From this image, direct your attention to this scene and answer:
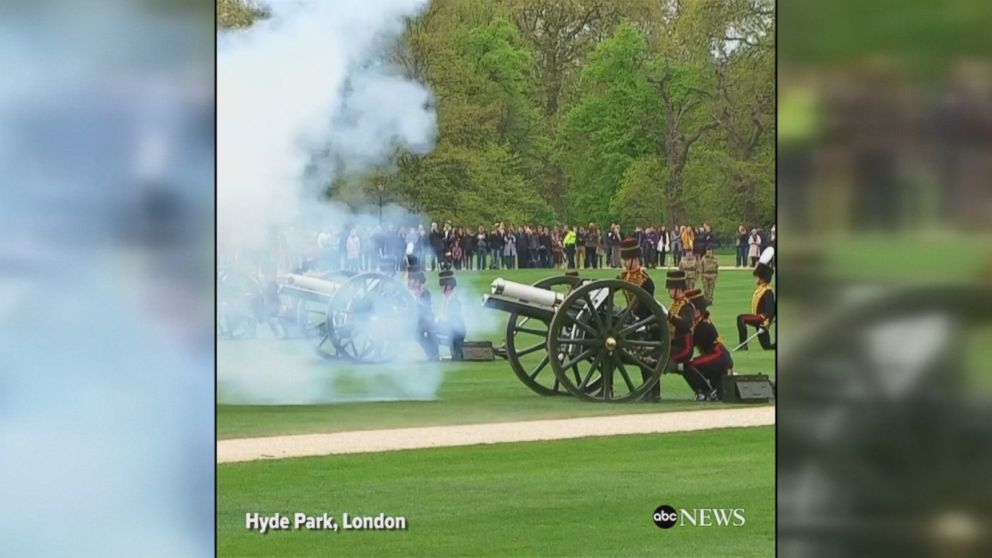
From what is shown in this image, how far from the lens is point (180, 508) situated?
19.4 feet

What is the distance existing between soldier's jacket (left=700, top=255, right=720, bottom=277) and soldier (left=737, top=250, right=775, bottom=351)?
19 centimetres

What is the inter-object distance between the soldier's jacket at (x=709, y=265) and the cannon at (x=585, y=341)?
0.28 m

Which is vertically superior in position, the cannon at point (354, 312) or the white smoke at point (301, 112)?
the white smoke at point (301, 112)

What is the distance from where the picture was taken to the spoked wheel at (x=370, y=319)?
5.71 m

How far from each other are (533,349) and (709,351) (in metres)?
0.85

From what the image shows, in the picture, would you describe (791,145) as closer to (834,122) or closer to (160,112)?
(834,122)

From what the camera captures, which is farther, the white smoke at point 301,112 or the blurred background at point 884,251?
the white smoke at point 301,112

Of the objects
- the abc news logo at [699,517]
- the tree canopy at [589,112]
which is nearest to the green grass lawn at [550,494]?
the abc news logo at [699,517]

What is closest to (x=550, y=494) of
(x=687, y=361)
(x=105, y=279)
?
(x=687, y=361)

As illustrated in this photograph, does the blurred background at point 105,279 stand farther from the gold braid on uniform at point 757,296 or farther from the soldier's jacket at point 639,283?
the gold braid on uniform at point 757,296

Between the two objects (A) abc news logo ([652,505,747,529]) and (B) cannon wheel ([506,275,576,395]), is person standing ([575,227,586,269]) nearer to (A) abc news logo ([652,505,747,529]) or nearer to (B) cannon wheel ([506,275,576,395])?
(B) cannon wheel ([506,275,576,395])

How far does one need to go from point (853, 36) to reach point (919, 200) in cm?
83

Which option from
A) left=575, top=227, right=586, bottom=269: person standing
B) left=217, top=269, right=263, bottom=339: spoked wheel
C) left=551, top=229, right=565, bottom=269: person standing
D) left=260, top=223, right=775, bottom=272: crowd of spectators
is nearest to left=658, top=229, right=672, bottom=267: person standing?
left=260, top=223, right=775, bottom=272: crowd of spectators

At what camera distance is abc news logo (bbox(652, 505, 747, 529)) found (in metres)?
5.57
